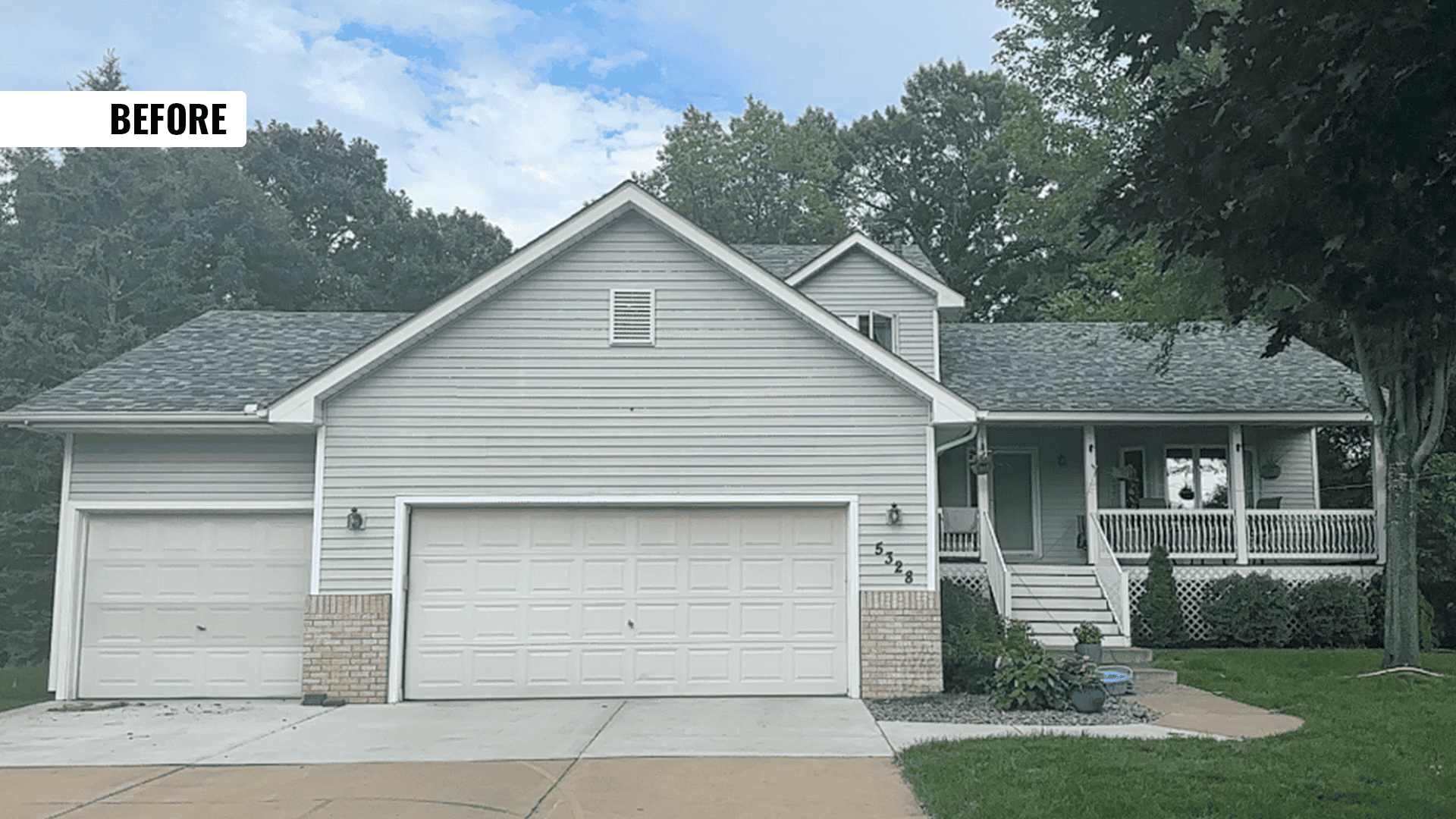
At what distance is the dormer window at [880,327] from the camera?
18906 mm

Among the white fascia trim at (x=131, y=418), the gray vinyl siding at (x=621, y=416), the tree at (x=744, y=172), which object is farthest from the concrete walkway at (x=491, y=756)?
the tree at (x=744, y=172)

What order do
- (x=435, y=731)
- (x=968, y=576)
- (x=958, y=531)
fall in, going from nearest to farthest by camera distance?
1. (x=435, y=731)
2. (x=968, y=576)
3. (x=958, y=531)

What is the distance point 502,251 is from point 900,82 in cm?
1717

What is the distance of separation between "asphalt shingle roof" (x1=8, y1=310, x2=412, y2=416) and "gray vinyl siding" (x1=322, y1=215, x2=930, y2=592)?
1.03m

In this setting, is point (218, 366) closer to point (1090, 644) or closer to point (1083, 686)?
point (1083, 686)

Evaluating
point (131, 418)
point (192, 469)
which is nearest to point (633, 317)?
point (192, 469)

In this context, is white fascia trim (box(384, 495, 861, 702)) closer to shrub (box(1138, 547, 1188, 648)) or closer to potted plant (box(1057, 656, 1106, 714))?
potted plant (box(1057, 656, 1106, 714))

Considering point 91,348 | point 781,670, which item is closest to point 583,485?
point 781,670

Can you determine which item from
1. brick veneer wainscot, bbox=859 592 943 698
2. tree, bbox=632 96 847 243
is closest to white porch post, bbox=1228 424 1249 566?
brick veneer wainscot, bbox=859 592 943 698

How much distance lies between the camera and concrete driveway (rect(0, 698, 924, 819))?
7.19 metres

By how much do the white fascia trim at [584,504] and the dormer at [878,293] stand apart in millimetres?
7010

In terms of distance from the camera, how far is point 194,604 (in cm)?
1276

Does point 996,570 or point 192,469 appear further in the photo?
point 996,570

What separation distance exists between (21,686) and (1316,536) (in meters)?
19.3
